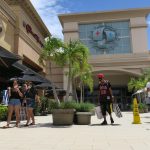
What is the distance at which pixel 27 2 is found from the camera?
88.8 ft

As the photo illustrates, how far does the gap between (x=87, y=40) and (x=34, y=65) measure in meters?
16.1

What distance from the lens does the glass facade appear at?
4503 centimetres

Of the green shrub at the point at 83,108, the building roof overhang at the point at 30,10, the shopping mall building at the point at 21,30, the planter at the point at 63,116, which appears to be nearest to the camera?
the planter at the point at 63,116

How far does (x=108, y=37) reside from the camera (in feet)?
148

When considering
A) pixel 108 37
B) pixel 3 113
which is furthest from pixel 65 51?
pixel 108 37

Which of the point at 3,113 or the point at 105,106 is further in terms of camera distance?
the point at 3,113

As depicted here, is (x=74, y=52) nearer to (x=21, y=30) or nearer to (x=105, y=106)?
(x=105, y=106)

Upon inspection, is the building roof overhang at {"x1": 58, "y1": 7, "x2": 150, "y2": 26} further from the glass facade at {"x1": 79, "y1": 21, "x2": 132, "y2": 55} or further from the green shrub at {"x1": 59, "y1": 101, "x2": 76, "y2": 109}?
the green shrub at {"x1": 59, "y1": 101, "x2": 76, "y2": 109}

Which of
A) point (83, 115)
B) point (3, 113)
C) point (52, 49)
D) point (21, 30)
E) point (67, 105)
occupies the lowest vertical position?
point (83, 115)

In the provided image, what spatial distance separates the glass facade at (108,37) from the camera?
45.0m

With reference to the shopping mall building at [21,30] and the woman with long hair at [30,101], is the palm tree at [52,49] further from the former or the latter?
the shopping mall building at [21,30]

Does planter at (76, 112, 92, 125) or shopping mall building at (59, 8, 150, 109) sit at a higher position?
shopping mall building at (59, 8, 150, 109)

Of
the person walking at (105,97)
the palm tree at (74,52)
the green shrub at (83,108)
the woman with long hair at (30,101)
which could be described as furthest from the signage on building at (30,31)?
the person walking at (105,97)

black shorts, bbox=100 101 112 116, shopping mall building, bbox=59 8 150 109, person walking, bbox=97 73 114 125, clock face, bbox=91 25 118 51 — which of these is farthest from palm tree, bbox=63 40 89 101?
clock face, bbox=91 25 118 51
